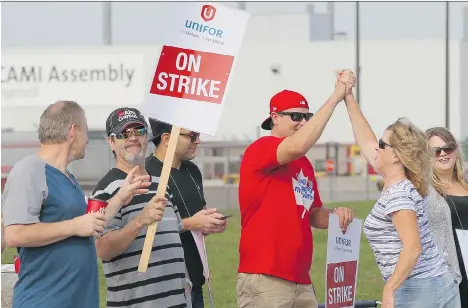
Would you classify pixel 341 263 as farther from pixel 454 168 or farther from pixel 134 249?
pixel 134 249

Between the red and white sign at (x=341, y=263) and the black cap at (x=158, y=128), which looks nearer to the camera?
the red and white sign at (x=341, y=263)

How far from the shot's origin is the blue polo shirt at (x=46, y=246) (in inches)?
199

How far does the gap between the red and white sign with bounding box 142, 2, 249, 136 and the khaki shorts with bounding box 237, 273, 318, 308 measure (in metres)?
1.07

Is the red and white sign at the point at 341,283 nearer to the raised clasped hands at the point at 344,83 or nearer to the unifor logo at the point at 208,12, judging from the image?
the raised clasped hands at the point at 344,83

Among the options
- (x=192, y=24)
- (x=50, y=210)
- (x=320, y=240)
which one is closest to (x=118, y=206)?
(x=50, y=210)

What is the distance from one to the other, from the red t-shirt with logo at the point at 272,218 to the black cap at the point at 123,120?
33.2 inches

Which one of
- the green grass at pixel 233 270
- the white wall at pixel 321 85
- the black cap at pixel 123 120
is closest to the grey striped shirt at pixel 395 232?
the black cap at pixel 123 120

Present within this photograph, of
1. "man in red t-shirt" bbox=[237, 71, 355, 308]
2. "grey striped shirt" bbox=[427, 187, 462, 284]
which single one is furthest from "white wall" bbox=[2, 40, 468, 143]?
"man in red t-shirt" bbox=[237, 71, 355, 308]

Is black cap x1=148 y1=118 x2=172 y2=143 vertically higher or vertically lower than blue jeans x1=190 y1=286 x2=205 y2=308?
higher

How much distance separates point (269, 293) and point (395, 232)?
1010 mm

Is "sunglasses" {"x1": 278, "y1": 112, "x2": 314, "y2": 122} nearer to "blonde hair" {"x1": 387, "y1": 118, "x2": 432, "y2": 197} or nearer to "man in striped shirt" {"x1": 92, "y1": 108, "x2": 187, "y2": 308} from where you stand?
"blonde hair" {"x1": 387, "y1": 118, "x2": 432, "y2": 197}

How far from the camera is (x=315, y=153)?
A: 61.1m

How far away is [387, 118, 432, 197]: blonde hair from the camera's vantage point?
5.58 meters

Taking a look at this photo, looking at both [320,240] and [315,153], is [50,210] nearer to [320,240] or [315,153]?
[320,240]
